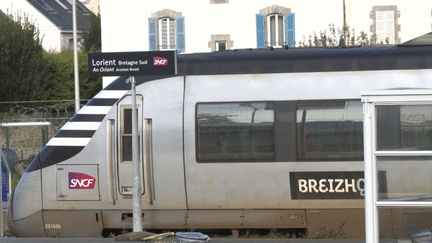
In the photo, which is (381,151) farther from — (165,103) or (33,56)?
(33,56)

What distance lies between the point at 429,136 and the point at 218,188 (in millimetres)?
4937

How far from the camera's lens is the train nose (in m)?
10.9

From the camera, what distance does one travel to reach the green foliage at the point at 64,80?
4084cm

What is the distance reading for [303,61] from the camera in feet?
35.2

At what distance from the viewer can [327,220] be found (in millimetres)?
10445

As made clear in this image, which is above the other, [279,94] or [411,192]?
[279,94]

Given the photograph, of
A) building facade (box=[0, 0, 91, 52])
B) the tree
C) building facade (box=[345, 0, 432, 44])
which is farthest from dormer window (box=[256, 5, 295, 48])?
building facade (box=[0, 0, 91, 52])

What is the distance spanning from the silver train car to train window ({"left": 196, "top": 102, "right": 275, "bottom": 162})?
1cm

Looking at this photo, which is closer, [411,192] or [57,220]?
[411,192]

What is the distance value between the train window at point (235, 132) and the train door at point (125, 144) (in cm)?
83

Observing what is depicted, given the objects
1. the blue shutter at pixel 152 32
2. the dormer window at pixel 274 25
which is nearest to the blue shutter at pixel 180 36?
the blue shutter at pixel 152 32

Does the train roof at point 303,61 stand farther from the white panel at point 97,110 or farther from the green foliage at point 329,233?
the green foliage at point 329,233

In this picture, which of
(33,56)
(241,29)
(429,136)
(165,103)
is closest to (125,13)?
(241,29)

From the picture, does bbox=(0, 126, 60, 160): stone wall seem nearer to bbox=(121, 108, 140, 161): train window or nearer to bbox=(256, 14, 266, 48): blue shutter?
bbox=(256, 14, 266, 48): blue shutter
